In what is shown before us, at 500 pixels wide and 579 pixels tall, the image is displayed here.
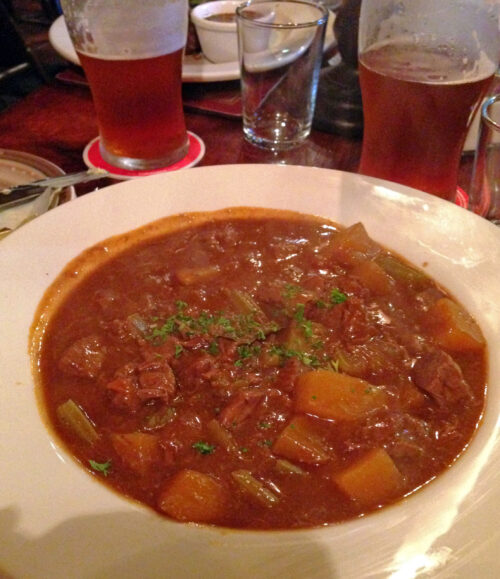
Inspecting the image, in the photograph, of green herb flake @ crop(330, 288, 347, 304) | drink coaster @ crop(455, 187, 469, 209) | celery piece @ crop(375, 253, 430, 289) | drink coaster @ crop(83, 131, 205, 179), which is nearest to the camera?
green herb flake @ crop(330, 288, 347, 304)

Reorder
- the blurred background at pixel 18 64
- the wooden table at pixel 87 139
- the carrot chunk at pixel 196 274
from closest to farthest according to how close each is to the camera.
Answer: the carrot chunk at pixel 196 274
the wooden table at pixel 87 139
the blurred background at pixel 18 64

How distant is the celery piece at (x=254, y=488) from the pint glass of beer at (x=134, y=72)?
2390 millimetres

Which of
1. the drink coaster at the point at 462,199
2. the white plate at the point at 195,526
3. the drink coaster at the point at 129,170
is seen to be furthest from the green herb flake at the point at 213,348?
the drink coaster at the point at 462,199

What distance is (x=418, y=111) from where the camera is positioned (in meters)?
2.91

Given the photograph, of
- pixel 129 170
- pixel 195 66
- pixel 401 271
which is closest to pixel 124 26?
pixel 129 170

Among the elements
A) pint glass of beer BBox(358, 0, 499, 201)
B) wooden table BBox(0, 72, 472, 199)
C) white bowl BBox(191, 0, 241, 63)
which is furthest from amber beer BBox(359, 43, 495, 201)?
white bowl BBox(191, 0, 241, 63)

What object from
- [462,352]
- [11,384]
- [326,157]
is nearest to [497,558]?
[462,352]

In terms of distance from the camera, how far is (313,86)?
3.86 meters

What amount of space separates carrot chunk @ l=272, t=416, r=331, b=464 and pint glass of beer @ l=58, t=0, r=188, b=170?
7.59 feet

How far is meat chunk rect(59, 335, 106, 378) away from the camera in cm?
224

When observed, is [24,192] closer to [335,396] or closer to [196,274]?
[196,274]

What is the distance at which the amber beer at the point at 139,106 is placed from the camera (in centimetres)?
328

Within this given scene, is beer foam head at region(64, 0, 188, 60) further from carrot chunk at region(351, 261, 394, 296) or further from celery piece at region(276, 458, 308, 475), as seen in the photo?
celery piece at region(276, 458, 308, 475)

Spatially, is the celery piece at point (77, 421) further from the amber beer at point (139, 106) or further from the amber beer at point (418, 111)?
the amber beer at point (418, 111)
